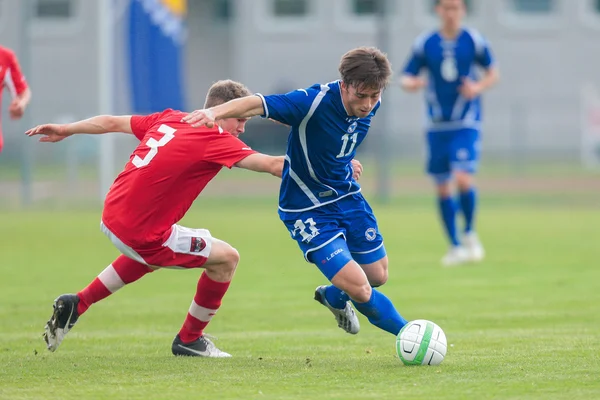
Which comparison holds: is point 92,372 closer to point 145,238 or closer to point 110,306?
point 145,238

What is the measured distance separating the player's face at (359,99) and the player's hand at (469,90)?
6322 mm

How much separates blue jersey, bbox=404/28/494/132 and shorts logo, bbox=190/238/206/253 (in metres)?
6.85

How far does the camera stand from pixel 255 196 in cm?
2772

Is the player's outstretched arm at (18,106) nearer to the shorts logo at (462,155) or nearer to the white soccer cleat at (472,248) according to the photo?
the shorts logo at (462,155)

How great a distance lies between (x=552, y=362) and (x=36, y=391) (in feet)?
9.32

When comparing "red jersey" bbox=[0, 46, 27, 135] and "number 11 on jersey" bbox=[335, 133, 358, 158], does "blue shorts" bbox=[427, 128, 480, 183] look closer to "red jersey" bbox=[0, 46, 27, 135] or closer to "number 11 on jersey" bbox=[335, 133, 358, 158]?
"red jersey" bbox=[0, 46, 27, 135]

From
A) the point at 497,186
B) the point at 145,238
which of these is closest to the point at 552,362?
the point at 145,238

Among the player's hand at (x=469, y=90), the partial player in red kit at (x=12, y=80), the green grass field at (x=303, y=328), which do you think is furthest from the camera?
the player's hand at (x=469, y=90)

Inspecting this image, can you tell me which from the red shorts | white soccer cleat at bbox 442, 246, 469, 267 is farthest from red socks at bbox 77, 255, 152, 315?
white soccer cleat at bbox 442, 246, 469, 267

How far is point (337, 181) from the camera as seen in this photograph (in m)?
6.79

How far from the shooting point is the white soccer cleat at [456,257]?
12.5 meters

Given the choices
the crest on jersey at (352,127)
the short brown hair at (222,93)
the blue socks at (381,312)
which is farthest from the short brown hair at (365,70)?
the blue socks at (381,312)

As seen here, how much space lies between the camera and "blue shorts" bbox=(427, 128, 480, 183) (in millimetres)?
12750

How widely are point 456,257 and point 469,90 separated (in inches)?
76.6
